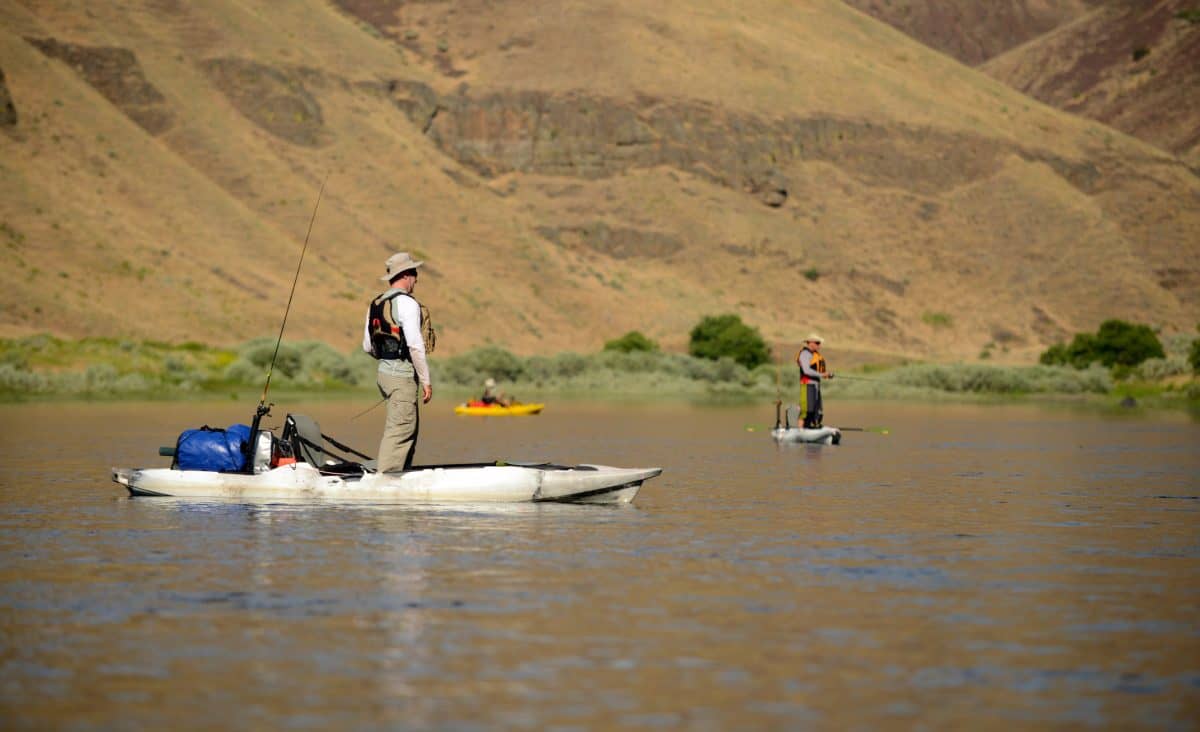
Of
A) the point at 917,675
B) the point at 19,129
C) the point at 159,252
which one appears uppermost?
the point at 19,129

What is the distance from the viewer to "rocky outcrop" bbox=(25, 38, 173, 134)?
86.9m

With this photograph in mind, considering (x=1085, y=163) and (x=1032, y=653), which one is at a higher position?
(x=1085, y=163)

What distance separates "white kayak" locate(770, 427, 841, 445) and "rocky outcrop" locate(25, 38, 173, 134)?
6181 cm

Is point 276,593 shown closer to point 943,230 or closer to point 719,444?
point 719,444

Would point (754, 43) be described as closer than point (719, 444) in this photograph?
No

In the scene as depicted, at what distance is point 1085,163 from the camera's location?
363 feet

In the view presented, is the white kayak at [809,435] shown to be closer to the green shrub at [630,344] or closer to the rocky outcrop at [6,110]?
the green shrub at [630,344]

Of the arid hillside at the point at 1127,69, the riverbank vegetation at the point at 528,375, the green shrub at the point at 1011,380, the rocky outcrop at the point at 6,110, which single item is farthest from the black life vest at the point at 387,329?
the arid hillside at the point at 1127,69

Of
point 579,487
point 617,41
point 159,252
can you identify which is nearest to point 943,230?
point 617,41

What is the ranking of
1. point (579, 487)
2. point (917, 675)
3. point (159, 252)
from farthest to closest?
point (159, 252) < point (579, 487) < point (917, 675)

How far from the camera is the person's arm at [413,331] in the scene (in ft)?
57.0

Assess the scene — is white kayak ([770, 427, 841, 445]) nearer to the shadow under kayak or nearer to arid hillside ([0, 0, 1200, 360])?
the shadow under kayak

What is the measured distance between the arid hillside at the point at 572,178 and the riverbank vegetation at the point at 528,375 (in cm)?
877

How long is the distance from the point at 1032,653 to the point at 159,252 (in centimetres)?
6723
